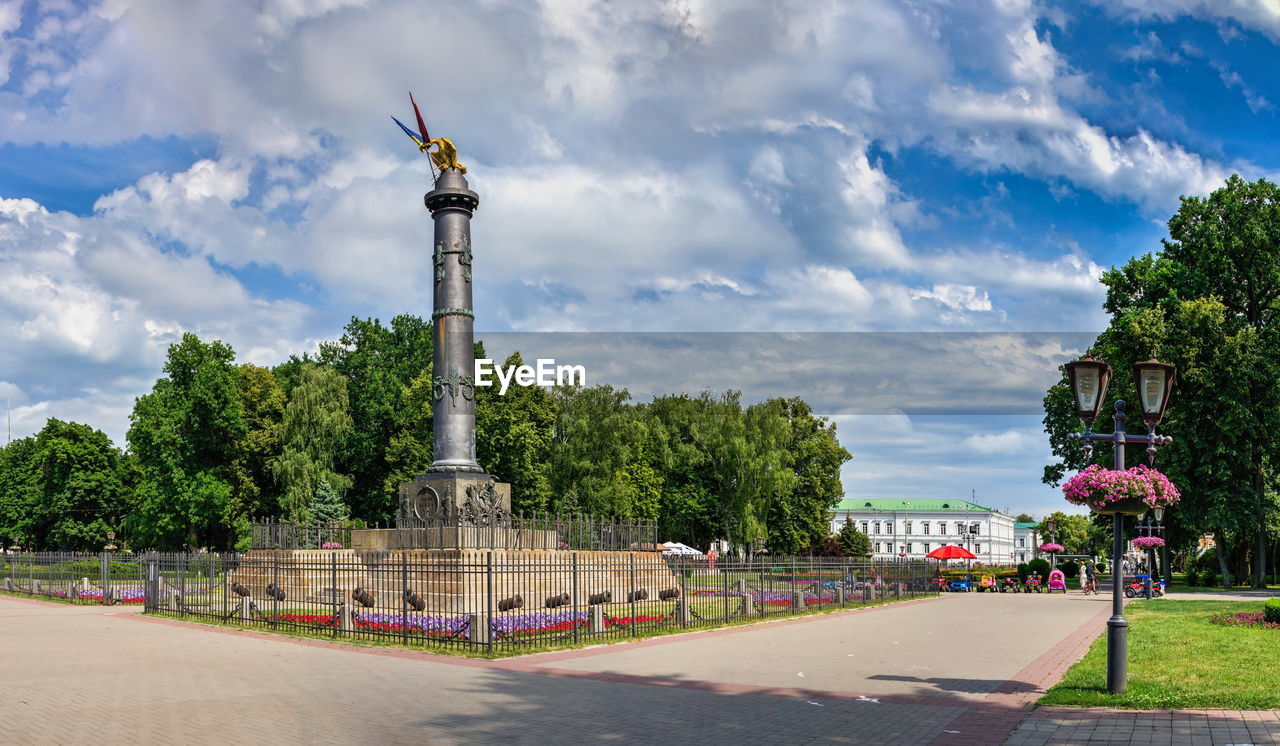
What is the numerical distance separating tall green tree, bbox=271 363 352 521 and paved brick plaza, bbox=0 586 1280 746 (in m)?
33.4

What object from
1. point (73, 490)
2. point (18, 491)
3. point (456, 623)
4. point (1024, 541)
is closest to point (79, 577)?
point (456, 623)

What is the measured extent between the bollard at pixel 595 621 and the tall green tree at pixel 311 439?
124ft

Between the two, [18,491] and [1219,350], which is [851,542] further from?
[18,491]

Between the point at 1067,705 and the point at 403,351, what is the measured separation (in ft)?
189

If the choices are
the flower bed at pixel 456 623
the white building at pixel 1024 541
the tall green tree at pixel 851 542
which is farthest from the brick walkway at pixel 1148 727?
the white building at pixel 1024 541

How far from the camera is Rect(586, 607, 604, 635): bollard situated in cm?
1948

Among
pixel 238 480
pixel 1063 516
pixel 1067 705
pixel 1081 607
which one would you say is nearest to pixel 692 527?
pixel 238 480

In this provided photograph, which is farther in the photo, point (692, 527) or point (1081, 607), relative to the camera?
point (692, 527)

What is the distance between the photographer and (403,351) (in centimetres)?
6538

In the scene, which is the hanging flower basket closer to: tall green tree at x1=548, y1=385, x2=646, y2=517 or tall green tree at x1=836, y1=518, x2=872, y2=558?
tall green tree at x1=548, y1=385, x2=646, y2=517

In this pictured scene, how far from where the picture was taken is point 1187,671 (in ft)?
45.8

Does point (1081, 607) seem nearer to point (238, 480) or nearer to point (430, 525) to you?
point (430, 525)

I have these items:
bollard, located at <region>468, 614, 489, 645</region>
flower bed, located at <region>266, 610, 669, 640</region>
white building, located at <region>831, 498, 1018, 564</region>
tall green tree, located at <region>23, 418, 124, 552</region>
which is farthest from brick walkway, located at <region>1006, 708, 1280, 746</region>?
white building, located at <region>831, 498, 1018, 564</region>

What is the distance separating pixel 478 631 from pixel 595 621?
2.79 m
